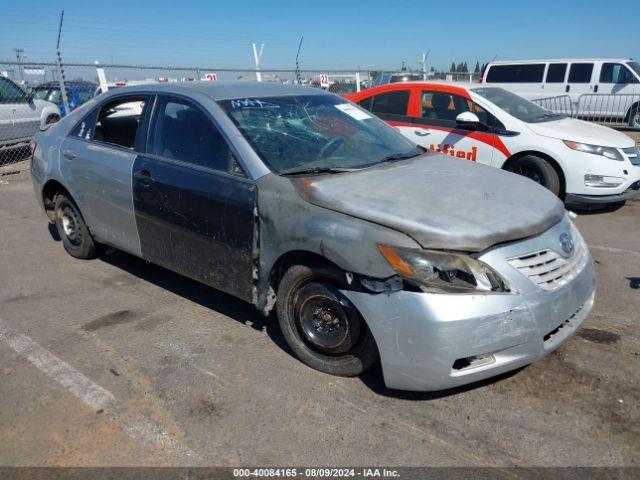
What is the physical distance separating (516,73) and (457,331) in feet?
52.0

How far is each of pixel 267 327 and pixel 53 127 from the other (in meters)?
3.06

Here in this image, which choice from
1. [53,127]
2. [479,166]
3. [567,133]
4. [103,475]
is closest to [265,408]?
[103,475]

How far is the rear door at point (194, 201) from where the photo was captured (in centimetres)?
327

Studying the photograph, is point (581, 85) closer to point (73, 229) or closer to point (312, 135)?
point (312, 135)

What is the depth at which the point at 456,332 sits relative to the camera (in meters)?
2.49

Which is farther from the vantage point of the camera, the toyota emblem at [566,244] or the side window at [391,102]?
the side window at [391,102]

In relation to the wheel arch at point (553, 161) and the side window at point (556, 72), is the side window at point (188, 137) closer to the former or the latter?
the wheel arch at point (553, 161)

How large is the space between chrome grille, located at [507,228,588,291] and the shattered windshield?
1300 millimetres

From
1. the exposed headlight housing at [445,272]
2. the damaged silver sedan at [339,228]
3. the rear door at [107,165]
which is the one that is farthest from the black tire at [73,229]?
the exposed headlight housing at [445,272]

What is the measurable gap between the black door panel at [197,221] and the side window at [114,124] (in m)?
0.54

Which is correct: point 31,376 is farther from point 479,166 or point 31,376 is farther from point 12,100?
point 12,100

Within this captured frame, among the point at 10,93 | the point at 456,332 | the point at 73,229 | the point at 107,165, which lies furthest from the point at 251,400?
the point at 10,93

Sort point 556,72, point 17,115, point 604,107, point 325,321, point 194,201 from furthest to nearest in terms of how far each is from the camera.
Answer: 1. point 556,72
2. point 604,107
3. point 17,115
4. point 194,201
5. point 325,321

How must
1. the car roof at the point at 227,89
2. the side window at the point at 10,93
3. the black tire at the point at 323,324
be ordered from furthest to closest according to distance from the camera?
the side window at the point at 10,93
the car roof at the point at 227,89
the black tire at the point at 323,324
